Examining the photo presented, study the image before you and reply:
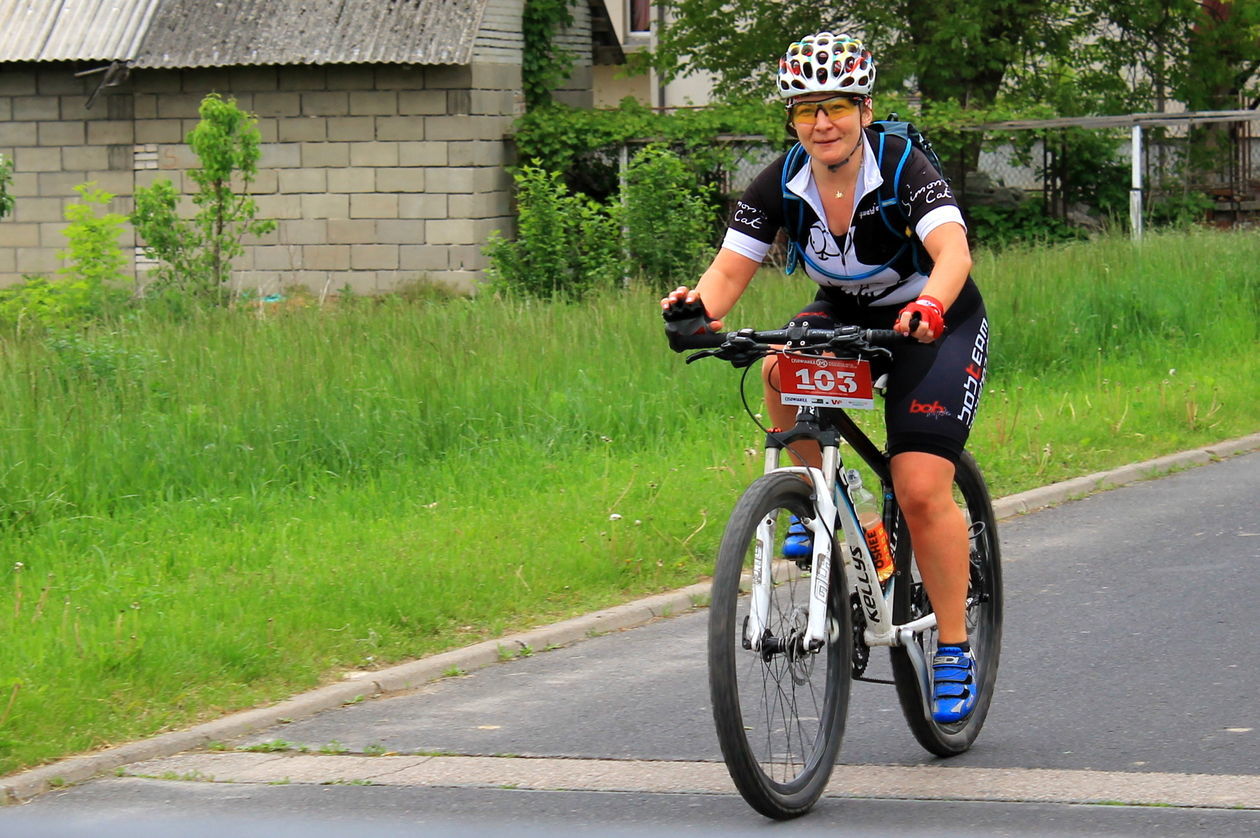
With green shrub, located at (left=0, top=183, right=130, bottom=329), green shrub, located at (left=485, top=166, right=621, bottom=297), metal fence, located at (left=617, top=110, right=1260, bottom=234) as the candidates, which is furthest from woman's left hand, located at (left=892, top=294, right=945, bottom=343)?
metal fence, located at (left=617, top=110, right=1260, bottom=234)

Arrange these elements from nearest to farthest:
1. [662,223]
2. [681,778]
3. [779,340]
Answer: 1. [779,340]
2. [681,778]
3. [662,223]

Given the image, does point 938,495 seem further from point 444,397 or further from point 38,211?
point 38,211

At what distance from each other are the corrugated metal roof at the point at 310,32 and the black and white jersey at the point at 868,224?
18999 mm

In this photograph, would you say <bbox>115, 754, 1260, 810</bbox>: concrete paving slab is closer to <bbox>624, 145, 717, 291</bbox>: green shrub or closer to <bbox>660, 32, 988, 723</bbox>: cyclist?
<bbox>660, 32, 988, 723</bbox>: cyclist

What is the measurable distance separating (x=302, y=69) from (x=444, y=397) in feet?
50.9

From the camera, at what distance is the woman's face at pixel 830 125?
4766 mm

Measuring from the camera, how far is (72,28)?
25.3m

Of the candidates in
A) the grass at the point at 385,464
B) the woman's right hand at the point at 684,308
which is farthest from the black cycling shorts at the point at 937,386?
the grass at the point at 385,464

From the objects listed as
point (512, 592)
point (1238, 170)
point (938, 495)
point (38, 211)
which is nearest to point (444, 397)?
point (512, 592)

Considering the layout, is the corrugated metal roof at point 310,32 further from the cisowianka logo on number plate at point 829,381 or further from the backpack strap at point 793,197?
the cisowianka logo on number plate at point 829,381

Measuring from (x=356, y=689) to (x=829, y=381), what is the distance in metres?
2.27

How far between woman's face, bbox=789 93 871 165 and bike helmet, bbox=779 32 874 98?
0.03m

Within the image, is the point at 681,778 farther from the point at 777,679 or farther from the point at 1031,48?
the point at 1031,48

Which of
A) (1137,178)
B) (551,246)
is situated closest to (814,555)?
(551,246)
